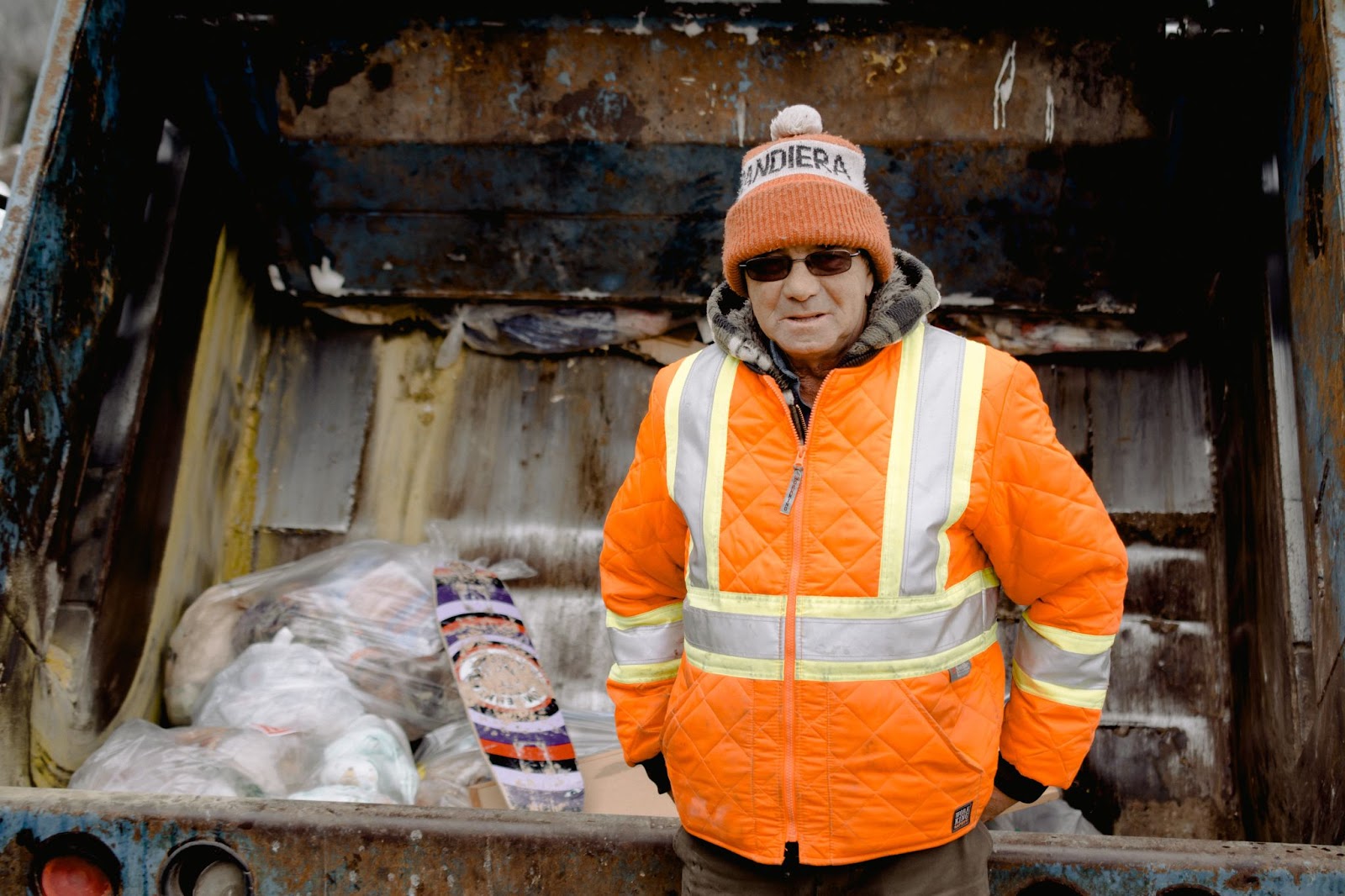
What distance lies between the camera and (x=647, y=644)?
142 cm

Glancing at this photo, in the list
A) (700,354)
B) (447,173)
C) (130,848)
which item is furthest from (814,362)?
(447,173)

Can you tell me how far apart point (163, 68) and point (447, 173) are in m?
0.64

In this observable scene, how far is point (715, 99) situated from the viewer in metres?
2.48

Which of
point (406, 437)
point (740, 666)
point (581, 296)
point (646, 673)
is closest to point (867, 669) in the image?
point (740, 666)

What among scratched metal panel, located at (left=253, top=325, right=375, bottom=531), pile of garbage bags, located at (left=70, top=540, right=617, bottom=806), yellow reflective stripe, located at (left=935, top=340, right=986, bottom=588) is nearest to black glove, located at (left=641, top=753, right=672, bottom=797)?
yellow reflective stripe, located at (left=935, top=340, right=986, bottom=588)

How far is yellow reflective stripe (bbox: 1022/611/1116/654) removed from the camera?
4.00 ft

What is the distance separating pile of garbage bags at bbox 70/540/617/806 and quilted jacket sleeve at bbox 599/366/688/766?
865 millimetres

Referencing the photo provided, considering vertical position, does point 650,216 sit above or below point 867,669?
above

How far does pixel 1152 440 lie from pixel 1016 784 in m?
1.66

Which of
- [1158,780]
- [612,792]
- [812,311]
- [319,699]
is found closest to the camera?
[812,311]

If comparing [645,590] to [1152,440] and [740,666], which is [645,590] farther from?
[1152,440]

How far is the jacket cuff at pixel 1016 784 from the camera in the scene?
1.24m

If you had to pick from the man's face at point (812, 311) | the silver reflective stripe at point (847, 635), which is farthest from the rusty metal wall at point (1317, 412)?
the man's face at point (812, 311)

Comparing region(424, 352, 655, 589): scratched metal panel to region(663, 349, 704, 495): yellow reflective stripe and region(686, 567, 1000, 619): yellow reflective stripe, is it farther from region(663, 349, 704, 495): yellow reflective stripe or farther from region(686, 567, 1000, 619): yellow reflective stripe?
region(686, 567, 1000, 619): yellow reflective stripe
